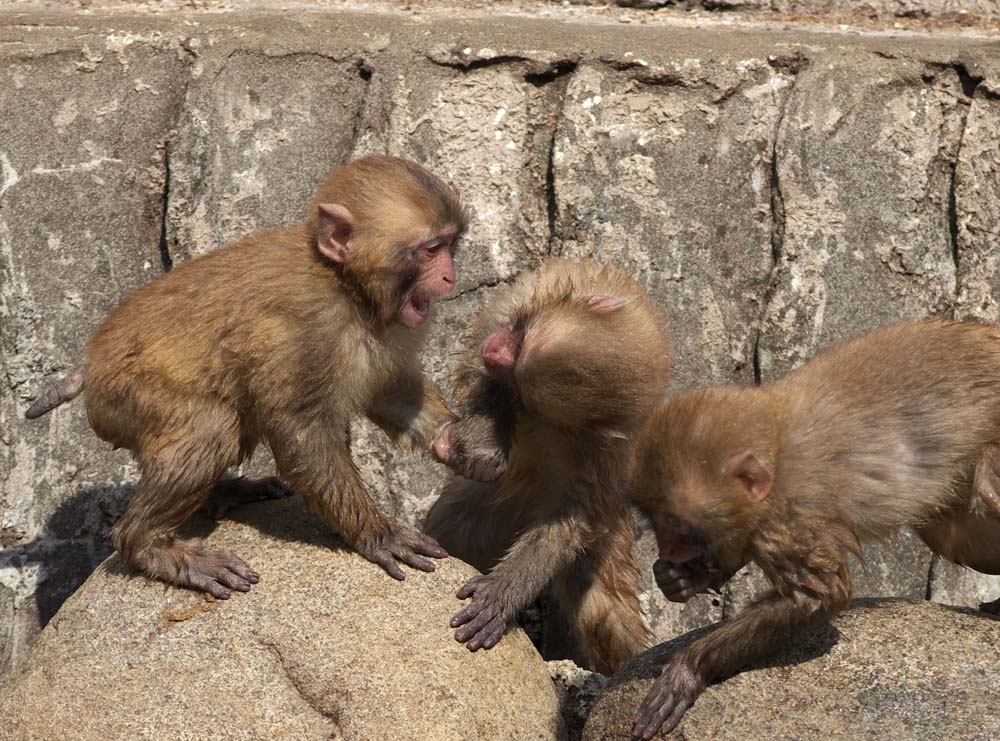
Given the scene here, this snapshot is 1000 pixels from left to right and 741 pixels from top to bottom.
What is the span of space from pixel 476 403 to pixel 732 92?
2.00m

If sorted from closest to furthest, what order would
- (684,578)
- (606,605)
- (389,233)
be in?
→ (684,578) < (389,233) < (606,605)

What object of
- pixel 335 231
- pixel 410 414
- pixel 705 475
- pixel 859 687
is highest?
pixel 335 231

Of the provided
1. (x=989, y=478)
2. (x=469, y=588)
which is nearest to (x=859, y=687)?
(x=989, y=478)

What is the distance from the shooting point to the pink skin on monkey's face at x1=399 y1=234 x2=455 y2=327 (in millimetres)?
4816

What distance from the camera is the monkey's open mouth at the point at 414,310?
16.0 feet

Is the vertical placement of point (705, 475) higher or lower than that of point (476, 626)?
higher

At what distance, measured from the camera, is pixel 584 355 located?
14.9ft

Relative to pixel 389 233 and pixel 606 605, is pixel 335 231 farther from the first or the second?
pixel 606 605

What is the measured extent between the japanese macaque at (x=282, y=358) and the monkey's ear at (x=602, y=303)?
52 cm

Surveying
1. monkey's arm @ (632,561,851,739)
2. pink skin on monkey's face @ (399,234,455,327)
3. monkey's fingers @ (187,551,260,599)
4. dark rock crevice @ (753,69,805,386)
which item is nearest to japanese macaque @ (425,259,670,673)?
pink skin on monkey's face @ (399,234,455,327)

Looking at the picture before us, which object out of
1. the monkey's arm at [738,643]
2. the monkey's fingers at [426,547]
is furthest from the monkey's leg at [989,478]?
the monkey's fingers at [426,547]

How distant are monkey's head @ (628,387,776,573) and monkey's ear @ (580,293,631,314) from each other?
0.49 m

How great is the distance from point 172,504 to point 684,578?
1799mm

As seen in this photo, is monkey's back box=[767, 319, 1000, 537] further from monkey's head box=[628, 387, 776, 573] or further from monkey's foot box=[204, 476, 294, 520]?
monkey's foot box=[204, 476, 294, 520]
